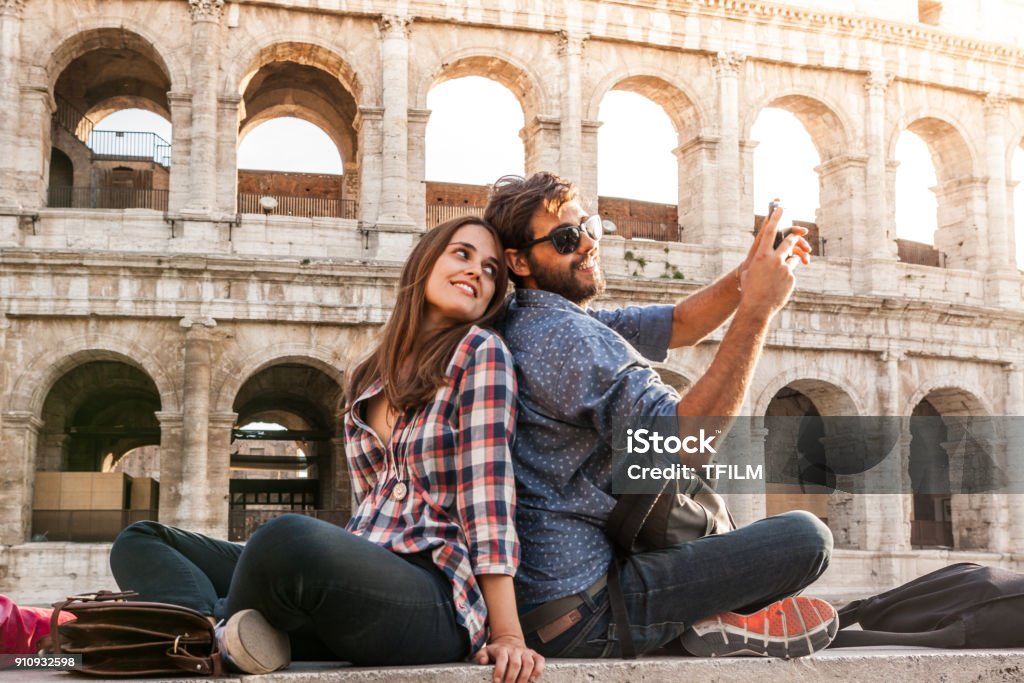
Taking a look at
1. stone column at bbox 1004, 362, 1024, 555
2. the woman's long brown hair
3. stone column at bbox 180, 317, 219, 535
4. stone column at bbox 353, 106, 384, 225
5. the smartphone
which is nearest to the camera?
the smartphone

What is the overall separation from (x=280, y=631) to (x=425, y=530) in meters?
0.45

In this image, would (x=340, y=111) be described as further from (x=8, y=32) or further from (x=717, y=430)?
(x=717, y=430)

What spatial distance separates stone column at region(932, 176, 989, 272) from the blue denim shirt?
20.6 meters

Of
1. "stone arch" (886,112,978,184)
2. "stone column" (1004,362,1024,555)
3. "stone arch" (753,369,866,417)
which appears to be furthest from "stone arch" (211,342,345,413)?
"stone column" (1004,362,1024,555)

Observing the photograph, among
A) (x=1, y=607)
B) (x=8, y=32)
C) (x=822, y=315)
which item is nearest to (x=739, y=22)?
(x=822, y=315)

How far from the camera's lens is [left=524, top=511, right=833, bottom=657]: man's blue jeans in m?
3.00

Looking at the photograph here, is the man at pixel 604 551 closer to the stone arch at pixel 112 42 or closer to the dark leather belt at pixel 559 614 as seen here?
the dark leather belt at pixel 559 614

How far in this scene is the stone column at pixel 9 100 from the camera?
17562 mm

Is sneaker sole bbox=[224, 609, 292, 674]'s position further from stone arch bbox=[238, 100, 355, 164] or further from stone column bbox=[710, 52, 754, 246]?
stone arch bbox=[238, 100, 355, 164]

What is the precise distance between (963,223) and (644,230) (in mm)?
6122

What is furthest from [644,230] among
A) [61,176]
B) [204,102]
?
[61,176]

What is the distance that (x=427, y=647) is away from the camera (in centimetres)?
283

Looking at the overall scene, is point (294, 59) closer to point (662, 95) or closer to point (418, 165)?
point (418, 165)

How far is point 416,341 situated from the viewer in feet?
10.8
